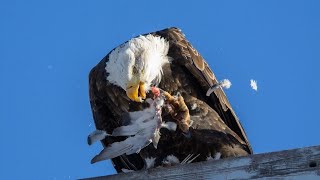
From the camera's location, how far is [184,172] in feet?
11.8

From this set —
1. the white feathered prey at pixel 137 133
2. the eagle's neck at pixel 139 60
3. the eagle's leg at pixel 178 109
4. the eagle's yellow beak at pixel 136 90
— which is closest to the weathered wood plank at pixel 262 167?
the white feathered prey at pixel 137 133

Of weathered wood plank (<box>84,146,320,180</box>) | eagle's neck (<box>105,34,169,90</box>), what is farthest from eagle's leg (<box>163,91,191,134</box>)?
weathered wood plank (<box>84,146,320,180</box>)

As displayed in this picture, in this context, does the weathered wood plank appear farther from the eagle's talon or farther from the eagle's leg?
the eagle's talon

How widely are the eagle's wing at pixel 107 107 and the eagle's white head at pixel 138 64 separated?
0.41 feet

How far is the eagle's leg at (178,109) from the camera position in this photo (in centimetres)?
533

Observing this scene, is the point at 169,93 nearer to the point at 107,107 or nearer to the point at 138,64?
the point at 138,64

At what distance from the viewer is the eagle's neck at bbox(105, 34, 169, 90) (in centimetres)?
562

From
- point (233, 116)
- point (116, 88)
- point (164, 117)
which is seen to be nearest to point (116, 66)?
point (116, 88)

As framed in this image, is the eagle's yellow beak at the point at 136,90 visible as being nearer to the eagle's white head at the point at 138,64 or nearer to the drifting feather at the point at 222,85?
the eagle's white head at the point at 138,64

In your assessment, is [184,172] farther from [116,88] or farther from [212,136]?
[116,88]

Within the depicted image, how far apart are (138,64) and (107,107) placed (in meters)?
0.58

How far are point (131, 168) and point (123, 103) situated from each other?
23.7 inches

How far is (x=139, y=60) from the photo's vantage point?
574 cm

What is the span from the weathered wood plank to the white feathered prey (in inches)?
Result: 40.3
